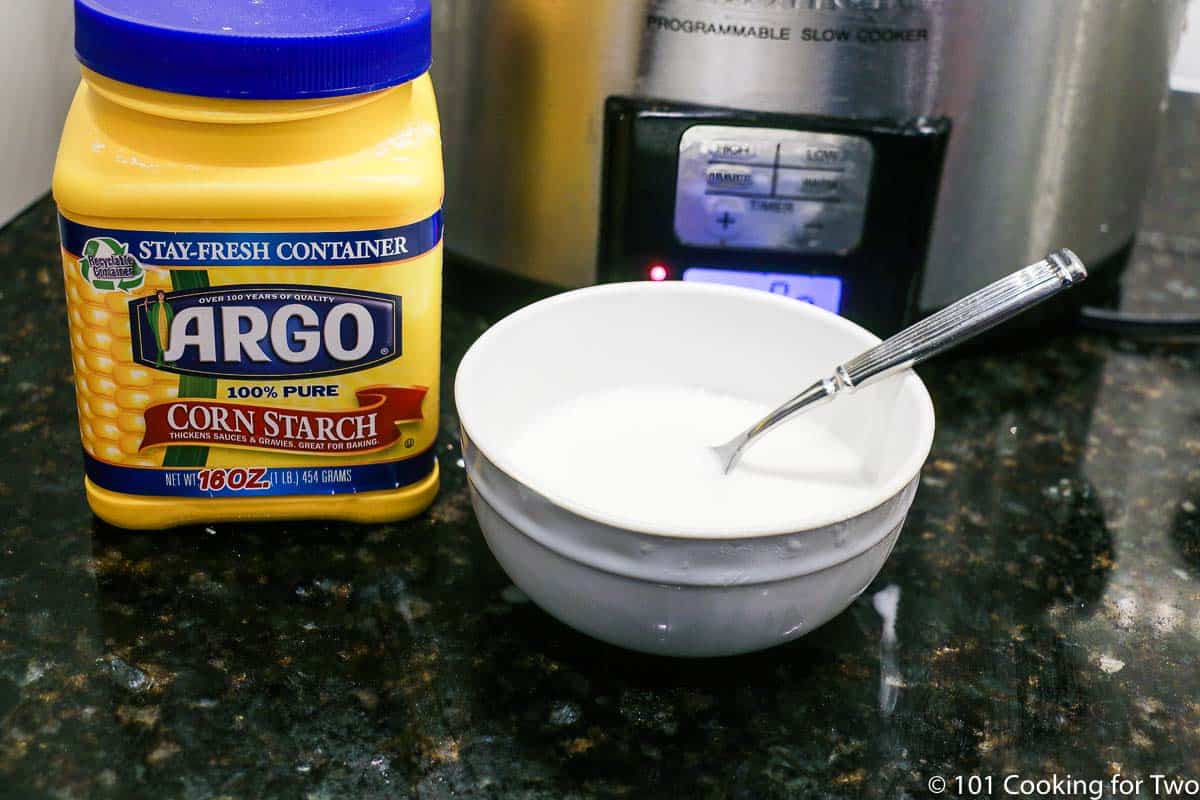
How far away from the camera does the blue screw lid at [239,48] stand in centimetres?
50

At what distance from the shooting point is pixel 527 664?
0.55 m

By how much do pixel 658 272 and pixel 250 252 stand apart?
23cm

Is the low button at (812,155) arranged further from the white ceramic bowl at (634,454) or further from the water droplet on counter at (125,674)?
the water droplet on counter at (125,674)

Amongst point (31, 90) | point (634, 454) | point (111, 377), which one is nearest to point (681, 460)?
point (634, 454)

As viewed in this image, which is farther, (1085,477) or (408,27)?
(1085,477)

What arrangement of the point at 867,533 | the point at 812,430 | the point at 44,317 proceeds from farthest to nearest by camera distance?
1. the point at 44,317
2. the point at 812,430
3. the point at 867,533

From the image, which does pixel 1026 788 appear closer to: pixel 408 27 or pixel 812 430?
pixel 812 430

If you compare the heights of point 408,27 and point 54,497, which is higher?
point 408,27

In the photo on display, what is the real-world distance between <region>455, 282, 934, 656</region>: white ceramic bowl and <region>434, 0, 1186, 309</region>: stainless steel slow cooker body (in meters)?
0.09

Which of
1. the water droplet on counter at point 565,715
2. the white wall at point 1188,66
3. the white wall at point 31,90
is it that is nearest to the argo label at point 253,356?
the water droplet on counter at point 565,715

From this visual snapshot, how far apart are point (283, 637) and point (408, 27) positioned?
0.25 metres

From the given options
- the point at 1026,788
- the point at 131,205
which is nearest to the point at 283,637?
the point at 131,205

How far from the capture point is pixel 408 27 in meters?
0.53

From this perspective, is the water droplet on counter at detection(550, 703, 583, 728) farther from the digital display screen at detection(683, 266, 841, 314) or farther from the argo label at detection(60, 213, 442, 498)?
the digital display screen at detection(683, 266, 841, 314)
